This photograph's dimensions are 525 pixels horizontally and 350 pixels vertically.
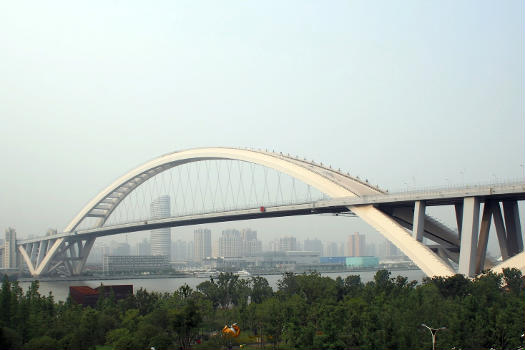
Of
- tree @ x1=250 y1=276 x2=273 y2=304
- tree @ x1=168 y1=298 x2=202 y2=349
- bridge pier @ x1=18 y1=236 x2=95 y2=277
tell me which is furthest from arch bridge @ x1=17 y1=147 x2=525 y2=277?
bridge pier @ x1=18 y1=236 x2=95 y2=277

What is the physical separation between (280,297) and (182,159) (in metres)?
25.8

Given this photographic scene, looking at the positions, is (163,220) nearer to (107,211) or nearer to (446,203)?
(107,211)

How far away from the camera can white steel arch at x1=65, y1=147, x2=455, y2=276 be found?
30.9m

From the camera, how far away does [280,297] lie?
37.1 meters

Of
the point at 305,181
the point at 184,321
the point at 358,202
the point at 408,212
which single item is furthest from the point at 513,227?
the point at 184,321

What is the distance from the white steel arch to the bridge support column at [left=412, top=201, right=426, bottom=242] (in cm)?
41

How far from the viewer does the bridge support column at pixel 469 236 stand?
28.8 metres

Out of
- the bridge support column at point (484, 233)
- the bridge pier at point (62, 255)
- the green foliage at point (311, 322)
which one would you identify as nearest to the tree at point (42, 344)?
the green foliage at point (311, 322)

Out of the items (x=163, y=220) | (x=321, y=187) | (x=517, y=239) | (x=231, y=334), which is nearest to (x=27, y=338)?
(x=231, y=334)

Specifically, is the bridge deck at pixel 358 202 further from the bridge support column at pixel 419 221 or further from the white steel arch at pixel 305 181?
the white steel arch at pixel 305 181

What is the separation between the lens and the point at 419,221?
106 feet

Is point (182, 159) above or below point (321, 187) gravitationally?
above

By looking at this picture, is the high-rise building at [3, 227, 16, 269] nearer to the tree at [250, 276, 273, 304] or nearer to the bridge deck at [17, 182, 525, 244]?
the bridge deck at [17, 182, 525, 244]

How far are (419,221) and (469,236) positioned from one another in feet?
12.6
